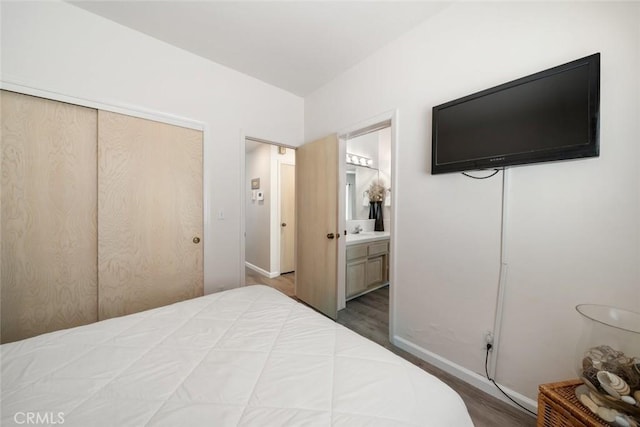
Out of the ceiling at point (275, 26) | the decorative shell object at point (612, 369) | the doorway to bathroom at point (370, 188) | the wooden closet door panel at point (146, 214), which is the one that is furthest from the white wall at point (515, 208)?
the wooden closet door panel at point (146, 214)

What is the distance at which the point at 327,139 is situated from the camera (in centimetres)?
254

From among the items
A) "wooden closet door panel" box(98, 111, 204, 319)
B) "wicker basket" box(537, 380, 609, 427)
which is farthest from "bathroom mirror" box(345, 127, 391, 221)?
"wicker basket" box(537, 380, 609, 427)

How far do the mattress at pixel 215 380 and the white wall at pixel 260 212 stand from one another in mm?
3047

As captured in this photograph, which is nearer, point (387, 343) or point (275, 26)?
point (275, 26)

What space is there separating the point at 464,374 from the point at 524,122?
173 cm

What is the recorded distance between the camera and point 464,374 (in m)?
1.61

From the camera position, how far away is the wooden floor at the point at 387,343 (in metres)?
1.33

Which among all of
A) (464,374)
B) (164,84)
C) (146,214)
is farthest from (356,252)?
(164,84)

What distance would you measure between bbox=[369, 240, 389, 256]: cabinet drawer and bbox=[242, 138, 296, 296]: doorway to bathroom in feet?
4.97

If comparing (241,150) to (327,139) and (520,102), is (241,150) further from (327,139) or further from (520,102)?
(520,102)

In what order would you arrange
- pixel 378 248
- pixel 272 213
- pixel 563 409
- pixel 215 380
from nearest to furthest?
pixel 215 380 < pixel 563 409 < pixel 378 248 < pixel 272 213

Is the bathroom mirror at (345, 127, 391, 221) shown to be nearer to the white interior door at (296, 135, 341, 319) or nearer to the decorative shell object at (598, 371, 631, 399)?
the white interior door at (296, 135, 341, 319)

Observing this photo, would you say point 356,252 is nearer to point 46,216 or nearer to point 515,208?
point 515,208

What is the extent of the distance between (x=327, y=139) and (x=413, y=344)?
220 cm
